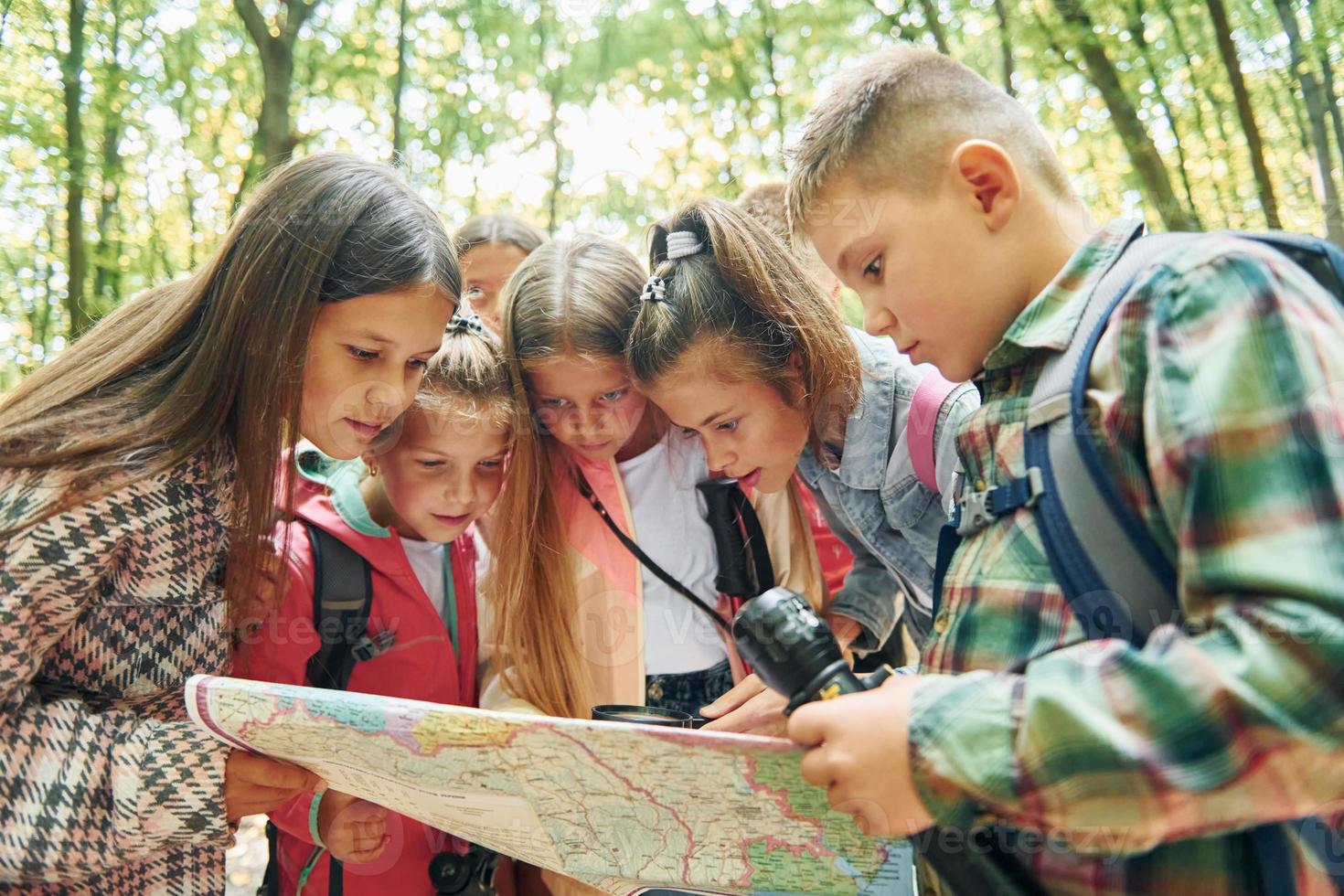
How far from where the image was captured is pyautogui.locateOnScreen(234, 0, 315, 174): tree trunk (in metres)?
5.37

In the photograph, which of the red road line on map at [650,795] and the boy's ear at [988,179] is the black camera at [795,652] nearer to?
the red road line on map at [650,795]

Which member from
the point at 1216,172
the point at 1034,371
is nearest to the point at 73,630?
the point at 1034,371

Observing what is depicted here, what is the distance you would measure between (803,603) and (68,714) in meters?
1.14

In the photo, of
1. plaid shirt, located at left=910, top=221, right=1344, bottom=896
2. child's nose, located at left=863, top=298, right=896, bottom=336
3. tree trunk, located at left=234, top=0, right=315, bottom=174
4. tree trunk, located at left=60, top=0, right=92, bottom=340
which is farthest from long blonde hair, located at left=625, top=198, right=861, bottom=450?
tree trunk, located at left=234, top=0, right=315, bottom=174

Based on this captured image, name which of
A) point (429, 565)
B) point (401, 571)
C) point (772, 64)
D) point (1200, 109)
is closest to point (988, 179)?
point (401, 571)

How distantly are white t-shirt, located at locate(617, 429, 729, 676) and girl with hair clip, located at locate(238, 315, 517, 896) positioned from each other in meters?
0.40

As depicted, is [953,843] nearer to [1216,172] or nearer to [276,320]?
[276,320]

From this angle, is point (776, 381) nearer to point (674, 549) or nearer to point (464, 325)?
point (674, 549)

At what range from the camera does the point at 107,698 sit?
1.53 metres

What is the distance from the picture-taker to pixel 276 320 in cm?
178

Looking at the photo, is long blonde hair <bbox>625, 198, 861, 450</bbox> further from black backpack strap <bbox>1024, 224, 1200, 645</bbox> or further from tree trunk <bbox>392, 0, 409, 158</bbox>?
tree trunk <bbox>392, 0, 409, 158</bbox>

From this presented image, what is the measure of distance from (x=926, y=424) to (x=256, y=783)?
4.51ft

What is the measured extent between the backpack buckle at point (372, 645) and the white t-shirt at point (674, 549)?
629mm

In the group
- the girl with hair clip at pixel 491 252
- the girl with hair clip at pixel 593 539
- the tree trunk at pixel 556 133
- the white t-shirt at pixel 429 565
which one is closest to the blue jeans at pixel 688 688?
the girl with hair clip at pixel 593 539
